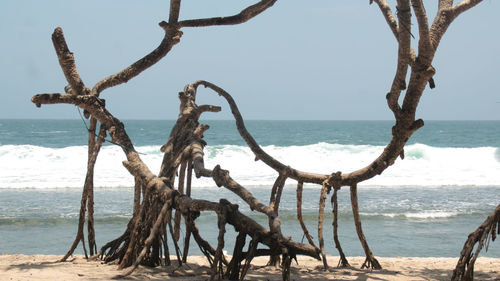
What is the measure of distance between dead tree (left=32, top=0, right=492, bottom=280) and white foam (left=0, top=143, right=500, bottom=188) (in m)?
10.3

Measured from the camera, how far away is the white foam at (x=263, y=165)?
56.0ft

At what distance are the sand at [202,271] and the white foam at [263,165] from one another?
9806mm

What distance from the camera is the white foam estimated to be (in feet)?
56.0

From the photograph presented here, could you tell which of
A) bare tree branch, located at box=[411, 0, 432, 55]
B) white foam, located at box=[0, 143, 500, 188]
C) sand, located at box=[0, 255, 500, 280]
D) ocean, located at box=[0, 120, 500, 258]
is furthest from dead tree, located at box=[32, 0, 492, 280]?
white foam, located at box=[0, 143, 500, 188]

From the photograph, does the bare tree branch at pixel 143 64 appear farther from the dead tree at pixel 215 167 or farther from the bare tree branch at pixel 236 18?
the bare tree branch at pixel 236 18

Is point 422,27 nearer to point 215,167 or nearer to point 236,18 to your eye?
point 236,18

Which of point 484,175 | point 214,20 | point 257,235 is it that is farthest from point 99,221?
point 484,175

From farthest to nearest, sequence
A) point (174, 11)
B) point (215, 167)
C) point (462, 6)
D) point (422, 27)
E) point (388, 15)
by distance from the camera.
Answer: point (174, 11) < point (388, 15) < point (462, 6) < point (215, 167) < point (422, 27)

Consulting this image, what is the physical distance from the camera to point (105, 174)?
711 inches

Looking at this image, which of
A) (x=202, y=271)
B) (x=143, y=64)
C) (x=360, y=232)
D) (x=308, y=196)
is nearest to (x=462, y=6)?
(x=360, y=232)

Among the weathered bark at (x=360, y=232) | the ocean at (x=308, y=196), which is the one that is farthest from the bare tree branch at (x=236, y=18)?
the weathered bark at (x=360, y=232)

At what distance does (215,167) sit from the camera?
443 cm

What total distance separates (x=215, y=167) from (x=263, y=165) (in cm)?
1587

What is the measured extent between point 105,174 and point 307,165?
9376mm
